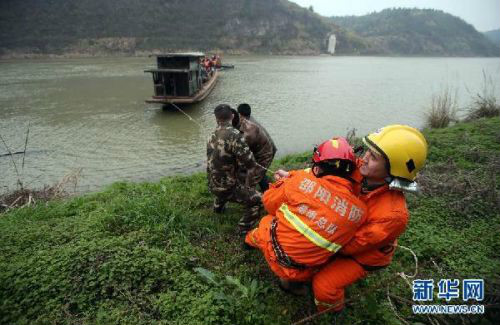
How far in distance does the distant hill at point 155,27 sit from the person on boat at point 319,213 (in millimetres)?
64899

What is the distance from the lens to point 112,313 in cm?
285

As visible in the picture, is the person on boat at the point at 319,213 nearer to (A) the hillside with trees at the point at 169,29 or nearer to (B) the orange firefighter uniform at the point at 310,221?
(B) the orange firefighter uniform at the point at 310,221

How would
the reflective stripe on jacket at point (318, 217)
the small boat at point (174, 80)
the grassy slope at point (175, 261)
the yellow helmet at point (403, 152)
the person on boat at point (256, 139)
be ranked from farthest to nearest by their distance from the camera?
the small boat at point (174, 80) → the person on boat at point (256, 139) → the grassy slope at point (175, 261) → the reflective stripe on jacket at point (318, 217) → the yellow helmet at point (403, 152)

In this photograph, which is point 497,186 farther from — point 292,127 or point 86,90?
point 86,90

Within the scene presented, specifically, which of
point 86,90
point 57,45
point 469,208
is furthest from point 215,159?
point 57,45

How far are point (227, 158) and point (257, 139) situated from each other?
3.18 ft

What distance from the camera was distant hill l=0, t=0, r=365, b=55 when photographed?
5784 cm

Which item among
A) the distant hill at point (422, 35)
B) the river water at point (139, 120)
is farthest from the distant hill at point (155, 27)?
the river water at point (139, 120)

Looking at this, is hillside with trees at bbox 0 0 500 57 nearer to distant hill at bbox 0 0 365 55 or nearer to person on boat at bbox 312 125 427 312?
distant hill at bbox 0 0 365 55

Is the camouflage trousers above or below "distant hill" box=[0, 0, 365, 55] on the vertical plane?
below

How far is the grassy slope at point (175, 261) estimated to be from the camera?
114 inches

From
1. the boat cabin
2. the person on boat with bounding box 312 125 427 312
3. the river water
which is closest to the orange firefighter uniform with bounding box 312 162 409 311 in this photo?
the person on boat with bounding box 312 125 427 312

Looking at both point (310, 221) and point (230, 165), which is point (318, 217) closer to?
point (310, 221)

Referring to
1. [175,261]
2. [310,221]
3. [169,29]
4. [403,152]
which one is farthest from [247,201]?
[169,29]
